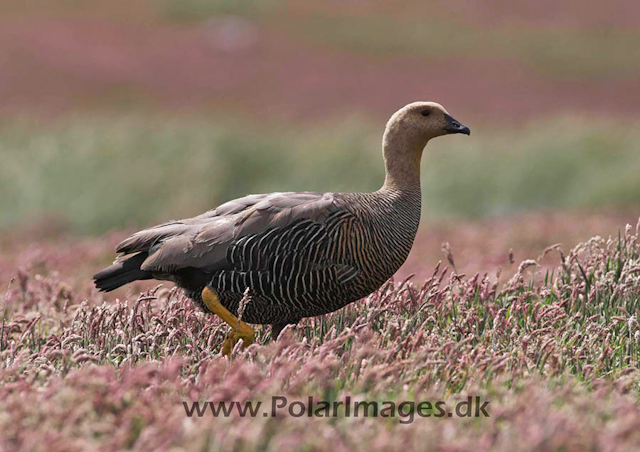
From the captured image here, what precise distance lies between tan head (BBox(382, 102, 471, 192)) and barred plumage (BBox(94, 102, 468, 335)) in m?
0.33

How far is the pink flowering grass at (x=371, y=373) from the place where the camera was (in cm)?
356

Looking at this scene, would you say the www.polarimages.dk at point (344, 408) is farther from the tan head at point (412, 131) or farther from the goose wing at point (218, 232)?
the tan head at point (412, 131)

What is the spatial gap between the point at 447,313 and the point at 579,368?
1.22 m

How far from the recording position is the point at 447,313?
20.2ft

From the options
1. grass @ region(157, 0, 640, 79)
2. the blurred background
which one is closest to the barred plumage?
the blurred background

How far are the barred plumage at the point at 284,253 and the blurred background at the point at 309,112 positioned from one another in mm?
3166

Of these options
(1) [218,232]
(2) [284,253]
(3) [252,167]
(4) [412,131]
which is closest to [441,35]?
(3) [252,167]

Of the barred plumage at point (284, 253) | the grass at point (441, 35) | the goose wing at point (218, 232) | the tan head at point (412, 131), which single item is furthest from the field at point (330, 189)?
the tan head at point (412, 131)

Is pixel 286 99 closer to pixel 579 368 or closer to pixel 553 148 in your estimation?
pixel 553 148

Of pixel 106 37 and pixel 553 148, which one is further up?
pixel 106 37

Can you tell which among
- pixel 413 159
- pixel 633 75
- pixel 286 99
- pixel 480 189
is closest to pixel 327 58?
pixel 286 99

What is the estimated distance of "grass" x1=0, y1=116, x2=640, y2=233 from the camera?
1605 cm

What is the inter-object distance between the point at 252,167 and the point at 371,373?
14366mm

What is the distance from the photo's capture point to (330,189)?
18016 millimetres
